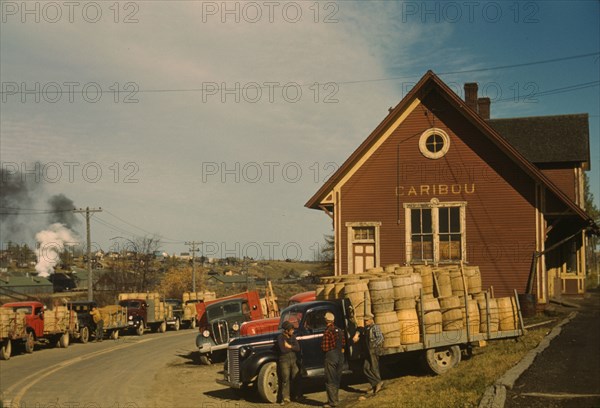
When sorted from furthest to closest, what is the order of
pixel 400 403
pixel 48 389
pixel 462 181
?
pixel 462 181, pixel 48 389, pixel 400 403

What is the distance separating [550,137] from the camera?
31.7 m

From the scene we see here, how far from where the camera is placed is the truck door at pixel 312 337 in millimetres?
15469

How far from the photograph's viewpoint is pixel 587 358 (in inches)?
581

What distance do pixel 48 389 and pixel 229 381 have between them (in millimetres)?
5120

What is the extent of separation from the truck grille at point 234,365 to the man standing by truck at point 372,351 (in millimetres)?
2837

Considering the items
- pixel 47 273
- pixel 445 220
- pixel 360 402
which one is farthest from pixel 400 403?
pixel 47 273

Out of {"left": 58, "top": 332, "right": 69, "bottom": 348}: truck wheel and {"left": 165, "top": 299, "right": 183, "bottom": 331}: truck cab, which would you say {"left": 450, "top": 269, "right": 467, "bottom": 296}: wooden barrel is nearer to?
{"left": 58, "top": 332, "right": 69, "bottom": 348}: truck wheel

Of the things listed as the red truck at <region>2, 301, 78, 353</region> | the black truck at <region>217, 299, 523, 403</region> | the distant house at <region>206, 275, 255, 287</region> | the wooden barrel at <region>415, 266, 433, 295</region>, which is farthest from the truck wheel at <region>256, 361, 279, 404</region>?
the distant house at <region>206, 275, 255, 287</region>

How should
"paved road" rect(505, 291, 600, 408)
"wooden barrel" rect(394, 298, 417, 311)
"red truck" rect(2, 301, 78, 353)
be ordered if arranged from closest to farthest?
"paved road" rect(505, 291, 600, 408) → "wooden barrel" rect(394, 298, 417, 311) → "red truck" rect(2, 301, 78, 353)

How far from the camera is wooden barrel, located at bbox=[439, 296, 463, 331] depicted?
1694 centimetres

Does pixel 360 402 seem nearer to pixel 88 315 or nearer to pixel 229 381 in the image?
pixel 229 381

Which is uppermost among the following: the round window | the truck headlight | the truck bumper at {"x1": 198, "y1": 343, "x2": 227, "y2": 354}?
the round window

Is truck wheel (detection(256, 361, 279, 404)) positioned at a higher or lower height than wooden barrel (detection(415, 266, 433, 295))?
lower

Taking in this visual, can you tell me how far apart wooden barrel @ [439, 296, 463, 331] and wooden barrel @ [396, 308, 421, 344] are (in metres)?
0.89
